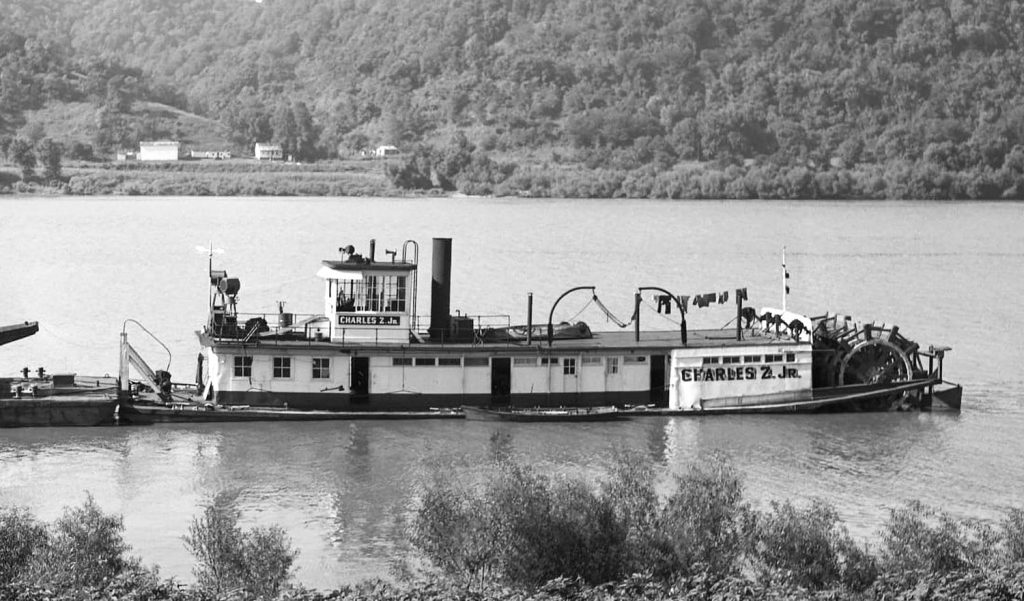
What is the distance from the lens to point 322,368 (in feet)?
128

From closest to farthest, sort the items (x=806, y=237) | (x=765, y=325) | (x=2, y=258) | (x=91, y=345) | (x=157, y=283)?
1. (x=765, y=325)
2. (x=91, y=345)
3. (x=157, y=283)
4. (x=2, y=258)
5. (x=806, y=237)

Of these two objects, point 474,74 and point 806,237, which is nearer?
point 806,237

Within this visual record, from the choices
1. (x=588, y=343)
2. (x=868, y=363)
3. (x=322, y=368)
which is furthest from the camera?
(x=868, y=363)

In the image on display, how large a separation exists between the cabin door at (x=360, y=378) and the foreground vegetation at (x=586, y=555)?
42.3 feet

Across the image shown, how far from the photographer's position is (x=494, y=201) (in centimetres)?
15012

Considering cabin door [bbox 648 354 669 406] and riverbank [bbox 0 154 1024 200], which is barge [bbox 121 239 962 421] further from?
riverbank [bbox 0 154 1024 200]

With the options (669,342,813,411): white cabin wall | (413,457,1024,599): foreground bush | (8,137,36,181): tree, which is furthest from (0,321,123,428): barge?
(8,137,36,181): tree

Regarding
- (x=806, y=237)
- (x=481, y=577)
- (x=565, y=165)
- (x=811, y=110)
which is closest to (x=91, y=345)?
(x=481, y=577)

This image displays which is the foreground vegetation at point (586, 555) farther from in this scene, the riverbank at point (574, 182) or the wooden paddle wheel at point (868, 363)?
the riverbank at point (574, 182)

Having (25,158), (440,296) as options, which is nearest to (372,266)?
(440,296)

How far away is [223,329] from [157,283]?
119ft

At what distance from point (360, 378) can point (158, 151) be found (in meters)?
138

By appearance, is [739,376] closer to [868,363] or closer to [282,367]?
[868,363]

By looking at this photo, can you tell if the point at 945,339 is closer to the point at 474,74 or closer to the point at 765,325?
the point at 765,325
